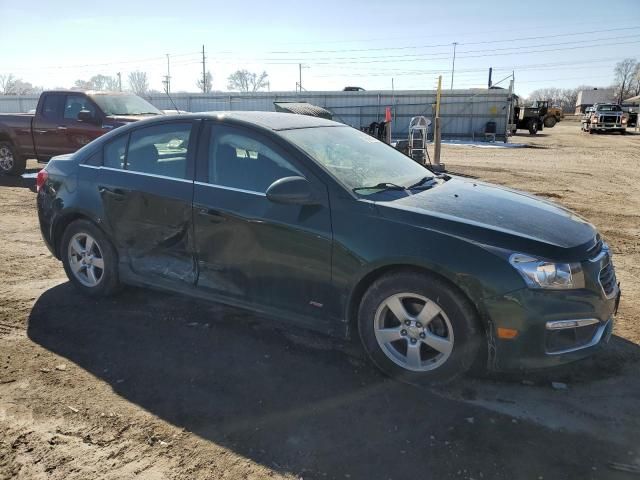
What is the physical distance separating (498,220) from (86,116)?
A: 9.29 meters

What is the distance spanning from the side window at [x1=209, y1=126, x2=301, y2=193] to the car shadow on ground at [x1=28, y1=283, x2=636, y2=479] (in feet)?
3.86

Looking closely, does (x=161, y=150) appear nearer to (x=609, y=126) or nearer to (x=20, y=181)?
(x=20, y=181)

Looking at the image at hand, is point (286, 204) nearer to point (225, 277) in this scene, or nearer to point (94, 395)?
point (225, 277)

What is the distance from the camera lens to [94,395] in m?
3.06

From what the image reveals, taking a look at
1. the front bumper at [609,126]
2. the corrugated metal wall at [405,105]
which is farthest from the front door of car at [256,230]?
the front bumper at [609,126]

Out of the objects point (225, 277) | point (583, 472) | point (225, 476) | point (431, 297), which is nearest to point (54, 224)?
point (225, 277)

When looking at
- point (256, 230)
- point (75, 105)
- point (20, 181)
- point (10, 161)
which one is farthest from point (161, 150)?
point (10, 161)

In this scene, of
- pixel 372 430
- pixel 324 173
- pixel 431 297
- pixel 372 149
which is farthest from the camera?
pixel 372 149

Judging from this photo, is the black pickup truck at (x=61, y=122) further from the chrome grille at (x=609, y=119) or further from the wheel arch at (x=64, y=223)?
the chrome grille at (x=609, y=119)

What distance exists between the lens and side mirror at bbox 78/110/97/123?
10.0 m

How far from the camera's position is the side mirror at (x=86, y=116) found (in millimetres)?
10017

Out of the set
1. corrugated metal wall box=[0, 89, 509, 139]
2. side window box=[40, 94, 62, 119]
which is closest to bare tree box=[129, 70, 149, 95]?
corrugated metal wall box=[0, 89, 509, 139]

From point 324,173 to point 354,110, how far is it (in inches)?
1162

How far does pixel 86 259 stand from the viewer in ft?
14.7
